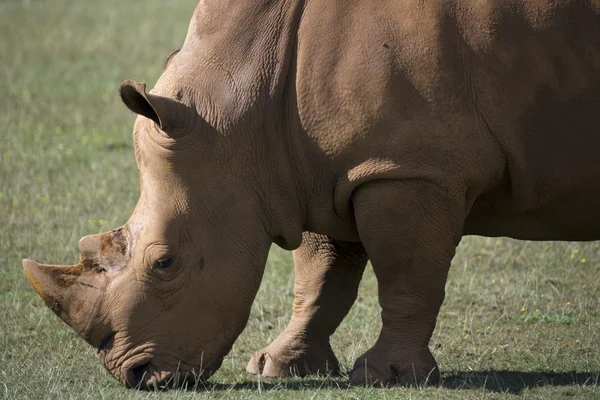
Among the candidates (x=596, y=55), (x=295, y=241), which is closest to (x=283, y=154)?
(x=295, y=241)

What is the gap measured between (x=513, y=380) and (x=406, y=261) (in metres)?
1.18

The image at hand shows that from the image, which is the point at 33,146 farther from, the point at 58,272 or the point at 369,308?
the point at 58,272

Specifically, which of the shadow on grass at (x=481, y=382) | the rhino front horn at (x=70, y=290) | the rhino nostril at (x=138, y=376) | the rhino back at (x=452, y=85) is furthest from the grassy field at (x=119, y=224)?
the rhino back at (x=452, y=85)

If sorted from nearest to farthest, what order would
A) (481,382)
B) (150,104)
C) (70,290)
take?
(150,104) → (70,290) → (481,382)

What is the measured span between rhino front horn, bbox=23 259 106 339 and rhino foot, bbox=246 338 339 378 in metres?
1.34

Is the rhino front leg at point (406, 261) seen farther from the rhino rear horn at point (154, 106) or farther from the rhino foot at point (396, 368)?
the rhino rear horn at point (154, 106)

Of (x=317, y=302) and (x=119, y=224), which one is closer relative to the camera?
(x=317, y=302)

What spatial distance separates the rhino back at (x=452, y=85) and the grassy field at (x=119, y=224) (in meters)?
1.43

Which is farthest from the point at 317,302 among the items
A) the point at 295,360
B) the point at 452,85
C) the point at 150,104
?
the point at 150,104

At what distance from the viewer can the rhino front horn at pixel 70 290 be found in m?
6.64

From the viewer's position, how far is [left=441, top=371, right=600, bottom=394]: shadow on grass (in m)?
6.83

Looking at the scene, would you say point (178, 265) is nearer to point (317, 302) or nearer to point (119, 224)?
point (317, 302)

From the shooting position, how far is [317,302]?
25.0 ft

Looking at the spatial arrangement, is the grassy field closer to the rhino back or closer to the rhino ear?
the rhino back
